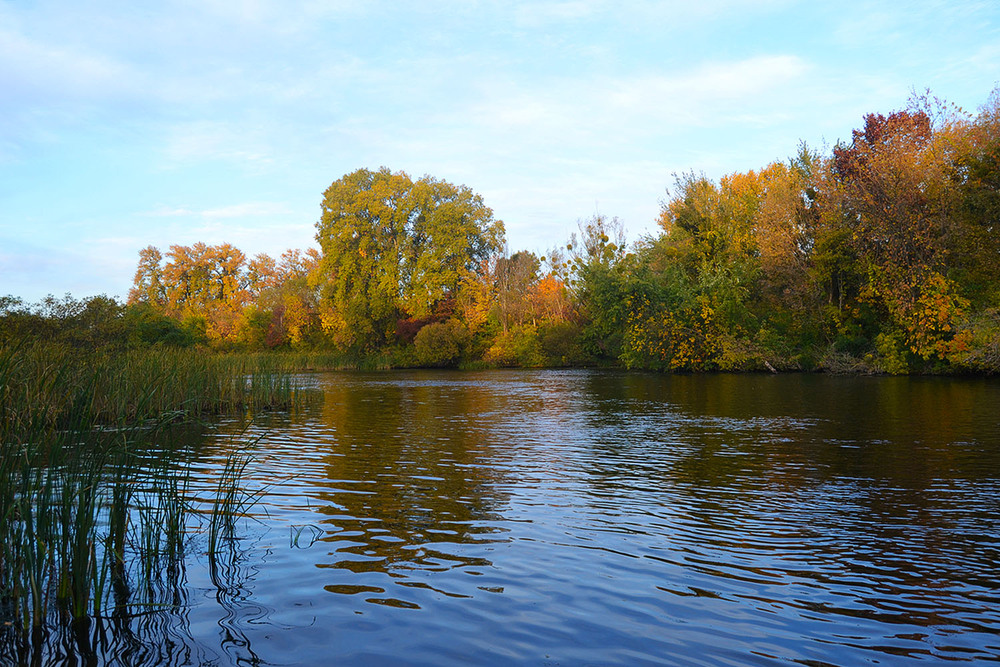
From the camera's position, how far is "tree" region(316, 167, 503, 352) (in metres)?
56.1

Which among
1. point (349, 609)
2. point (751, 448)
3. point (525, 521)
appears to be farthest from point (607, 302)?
point (349, 609)

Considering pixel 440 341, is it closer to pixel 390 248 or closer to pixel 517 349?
pixel 517 349

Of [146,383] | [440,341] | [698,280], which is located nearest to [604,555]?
[146,383]

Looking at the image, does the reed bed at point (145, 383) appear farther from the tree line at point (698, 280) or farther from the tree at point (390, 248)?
the tree at point (390, 248)

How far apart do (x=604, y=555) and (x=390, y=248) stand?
177 feet

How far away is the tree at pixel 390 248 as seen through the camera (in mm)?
56125

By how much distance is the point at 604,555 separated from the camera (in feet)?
19.4

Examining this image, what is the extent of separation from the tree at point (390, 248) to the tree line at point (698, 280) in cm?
16

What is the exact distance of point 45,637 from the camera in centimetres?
413

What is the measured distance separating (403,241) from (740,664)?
182ft

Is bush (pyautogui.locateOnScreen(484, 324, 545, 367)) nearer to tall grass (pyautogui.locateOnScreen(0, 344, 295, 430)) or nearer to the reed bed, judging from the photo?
the reed bed

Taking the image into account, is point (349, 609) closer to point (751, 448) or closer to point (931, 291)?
point (751, 448)

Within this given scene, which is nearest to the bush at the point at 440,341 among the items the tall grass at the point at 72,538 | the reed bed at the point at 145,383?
the reed bed at the point at 145,383

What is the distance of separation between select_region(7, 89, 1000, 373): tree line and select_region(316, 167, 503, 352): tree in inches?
6.5
